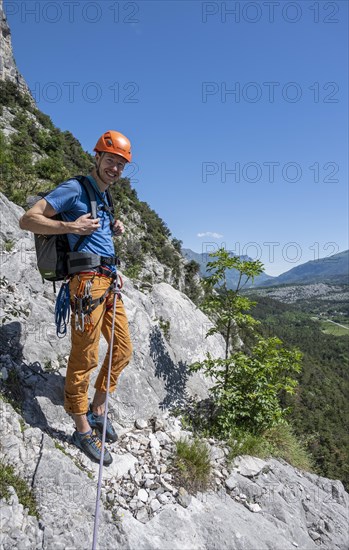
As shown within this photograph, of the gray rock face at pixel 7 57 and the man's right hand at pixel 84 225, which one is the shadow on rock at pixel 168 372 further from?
the gray rock face at pixel 7 57

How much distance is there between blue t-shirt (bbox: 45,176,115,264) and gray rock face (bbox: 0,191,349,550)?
228cm

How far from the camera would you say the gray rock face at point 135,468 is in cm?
360

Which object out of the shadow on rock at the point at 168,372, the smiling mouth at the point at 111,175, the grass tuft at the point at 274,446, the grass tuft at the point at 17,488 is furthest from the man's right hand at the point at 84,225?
the grass tuft at the point at 274,446

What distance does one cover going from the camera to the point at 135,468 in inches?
180

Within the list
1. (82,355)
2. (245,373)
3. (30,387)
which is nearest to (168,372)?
(245,373)

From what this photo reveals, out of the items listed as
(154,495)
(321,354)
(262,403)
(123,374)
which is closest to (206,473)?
(154,495)

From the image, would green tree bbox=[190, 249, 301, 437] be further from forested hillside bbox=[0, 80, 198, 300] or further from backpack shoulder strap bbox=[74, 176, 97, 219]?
forested hillside bbox=[0, 80, 198, 300]

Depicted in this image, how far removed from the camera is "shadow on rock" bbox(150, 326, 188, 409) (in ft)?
20.9

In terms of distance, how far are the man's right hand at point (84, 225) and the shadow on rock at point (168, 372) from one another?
3.48 m

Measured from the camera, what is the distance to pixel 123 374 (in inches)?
233

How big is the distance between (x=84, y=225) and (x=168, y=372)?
3.99 m

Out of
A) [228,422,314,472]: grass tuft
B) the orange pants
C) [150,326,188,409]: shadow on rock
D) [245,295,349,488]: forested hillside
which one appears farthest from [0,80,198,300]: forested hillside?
[245,295,349,488]: forested hillside

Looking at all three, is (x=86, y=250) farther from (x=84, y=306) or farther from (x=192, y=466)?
(x=192, y=466)

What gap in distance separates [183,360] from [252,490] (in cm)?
274
